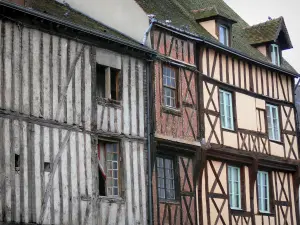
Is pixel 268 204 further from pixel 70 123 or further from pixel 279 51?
pixel 70 123

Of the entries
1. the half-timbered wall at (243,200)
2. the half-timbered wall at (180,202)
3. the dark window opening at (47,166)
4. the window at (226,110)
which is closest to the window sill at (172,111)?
the half-timbered wall at (180,202)

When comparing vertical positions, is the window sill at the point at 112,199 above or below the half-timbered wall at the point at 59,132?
below

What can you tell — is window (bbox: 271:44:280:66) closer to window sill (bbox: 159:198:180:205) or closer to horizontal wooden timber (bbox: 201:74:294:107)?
horizontal wooden timber (bbox: 201:74:294:107)

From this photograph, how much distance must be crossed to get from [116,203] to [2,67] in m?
4.76

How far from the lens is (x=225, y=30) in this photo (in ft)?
89.4

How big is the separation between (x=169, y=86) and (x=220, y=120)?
→ 2.76 meters

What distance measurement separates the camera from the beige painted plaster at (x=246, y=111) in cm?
2638

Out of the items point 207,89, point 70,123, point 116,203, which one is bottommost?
point 116,203

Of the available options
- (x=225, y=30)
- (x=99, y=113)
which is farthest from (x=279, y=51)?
(x=99, y=113)

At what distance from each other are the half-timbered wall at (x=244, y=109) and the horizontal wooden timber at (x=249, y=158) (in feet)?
0.56

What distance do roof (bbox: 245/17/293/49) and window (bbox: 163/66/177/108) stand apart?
6.96 meters

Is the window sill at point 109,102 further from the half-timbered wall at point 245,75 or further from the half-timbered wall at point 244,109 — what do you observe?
the half-timbered wall at point 245,75

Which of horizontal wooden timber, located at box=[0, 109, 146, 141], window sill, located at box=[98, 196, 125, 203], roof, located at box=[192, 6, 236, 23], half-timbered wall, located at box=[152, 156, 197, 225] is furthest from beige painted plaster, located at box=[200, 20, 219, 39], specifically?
window sill, located at box=[98, 196, 125, 203]

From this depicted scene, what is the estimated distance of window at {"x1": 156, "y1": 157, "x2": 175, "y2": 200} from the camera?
2241cm
